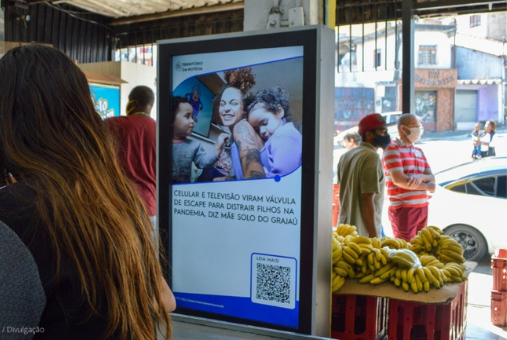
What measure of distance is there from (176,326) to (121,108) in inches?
206

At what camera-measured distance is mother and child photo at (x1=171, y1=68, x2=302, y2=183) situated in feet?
7.86

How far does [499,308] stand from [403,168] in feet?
4.95

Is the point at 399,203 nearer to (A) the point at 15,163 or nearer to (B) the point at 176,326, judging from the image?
(B) the point at 176,326

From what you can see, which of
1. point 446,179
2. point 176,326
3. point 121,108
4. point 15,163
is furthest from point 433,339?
point 121,108

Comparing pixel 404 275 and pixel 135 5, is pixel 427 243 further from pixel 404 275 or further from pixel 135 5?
pixel 135 5

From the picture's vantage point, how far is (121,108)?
24.4 feet

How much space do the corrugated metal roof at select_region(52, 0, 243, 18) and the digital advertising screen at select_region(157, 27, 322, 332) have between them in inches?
168

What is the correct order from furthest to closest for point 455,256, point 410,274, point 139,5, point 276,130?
1. point 139,5
2. point 455,256
3. point 410,274
4. point 276,130

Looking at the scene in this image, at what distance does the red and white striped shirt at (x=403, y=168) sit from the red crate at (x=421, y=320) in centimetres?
212

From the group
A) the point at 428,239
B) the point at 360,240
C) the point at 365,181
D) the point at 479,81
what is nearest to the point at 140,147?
the point at 365,181

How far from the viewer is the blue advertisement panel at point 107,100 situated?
22.7 feet

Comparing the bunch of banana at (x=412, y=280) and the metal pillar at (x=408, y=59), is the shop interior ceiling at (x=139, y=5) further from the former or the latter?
the bunch of banana at (x=412, y=280)

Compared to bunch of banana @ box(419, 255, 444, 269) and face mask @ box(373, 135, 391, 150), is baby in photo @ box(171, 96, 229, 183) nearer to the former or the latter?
bunch of banana @ box(419, 255, 444, 269)

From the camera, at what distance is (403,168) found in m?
5.12
